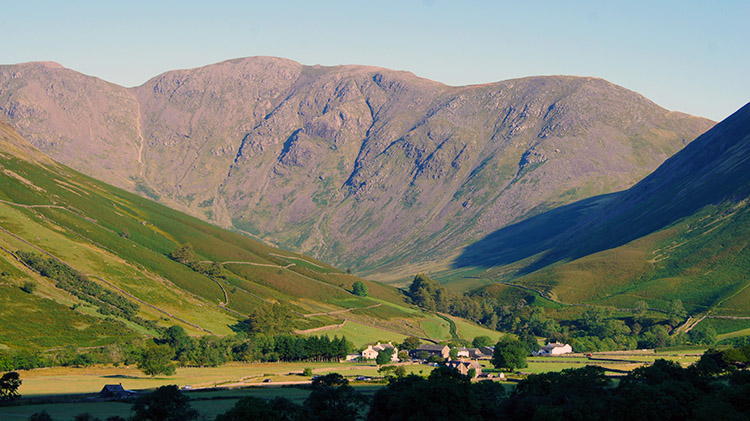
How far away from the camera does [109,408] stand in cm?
8762

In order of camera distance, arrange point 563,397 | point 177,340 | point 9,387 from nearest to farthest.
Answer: point 9,387 < point 563,397 < point 177,340

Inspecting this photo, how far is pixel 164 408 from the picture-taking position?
7981 centimetres

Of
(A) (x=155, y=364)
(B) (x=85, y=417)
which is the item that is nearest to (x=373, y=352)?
(A) (x=155, y=364)

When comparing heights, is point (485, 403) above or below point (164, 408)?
above

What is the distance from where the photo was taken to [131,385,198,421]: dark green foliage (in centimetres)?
7901

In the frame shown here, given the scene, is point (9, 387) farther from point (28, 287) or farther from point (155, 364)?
point (28, 287)

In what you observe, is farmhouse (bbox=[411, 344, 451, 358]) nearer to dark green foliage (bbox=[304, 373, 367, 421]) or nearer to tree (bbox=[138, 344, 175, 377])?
tree (bbox=[138, 344, 175, 377])

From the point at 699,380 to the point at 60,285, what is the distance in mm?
144728

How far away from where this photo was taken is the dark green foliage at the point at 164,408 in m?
79.0

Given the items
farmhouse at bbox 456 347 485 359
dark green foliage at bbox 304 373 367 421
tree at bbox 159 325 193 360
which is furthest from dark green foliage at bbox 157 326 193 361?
dark green foliage at bbox 304 373 367 421

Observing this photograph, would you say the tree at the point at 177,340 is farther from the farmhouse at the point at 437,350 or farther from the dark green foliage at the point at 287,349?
the farmhouse at the point at 437,350

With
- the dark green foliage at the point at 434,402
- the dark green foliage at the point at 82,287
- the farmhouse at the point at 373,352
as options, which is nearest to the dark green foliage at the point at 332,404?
the dark green foliage at the point at 434,402

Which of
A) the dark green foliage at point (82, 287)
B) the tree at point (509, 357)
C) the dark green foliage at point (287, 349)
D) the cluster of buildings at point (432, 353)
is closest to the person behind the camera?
the tree at point (509, 357)

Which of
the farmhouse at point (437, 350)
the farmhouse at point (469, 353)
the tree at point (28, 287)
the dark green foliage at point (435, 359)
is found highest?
the tree at point (28, 287)
